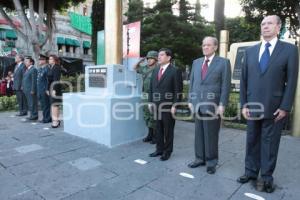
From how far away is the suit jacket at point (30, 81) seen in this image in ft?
22.7

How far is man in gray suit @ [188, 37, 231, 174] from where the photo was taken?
337 cm

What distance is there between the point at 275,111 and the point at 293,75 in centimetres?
43

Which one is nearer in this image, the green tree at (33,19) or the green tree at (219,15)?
the green tree at (219,15)

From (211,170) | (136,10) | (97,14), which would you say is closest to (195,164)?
(211,170)

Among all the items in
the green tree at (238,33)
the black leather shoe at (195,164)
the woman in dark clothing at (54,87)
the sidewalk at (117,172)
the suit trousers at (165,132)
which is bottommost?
the sidewalk at (117,172)

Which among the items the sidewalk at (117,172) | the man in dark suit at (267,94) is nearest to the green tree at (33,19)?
the sidewalk at (117,172)

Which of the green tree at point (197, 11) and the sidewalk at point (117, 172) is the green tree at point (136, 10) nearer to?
the green tree at point (197, 11)

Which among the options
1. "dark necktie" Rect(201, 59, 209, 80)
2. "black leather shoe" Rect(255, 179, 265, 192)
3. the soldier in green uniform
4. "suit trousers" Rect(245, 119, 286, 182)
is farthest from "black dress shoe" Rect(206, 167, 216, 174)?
the soldier in green uniform

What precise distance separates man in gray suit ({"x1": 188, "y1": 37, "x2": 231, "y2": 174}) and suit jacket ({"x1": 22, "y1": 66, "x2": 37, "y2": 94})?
16.2ft

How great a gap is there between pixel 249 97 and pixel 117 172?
1.97m

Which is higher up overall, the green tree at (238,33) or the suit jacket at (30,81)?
the green tree at (238,33)

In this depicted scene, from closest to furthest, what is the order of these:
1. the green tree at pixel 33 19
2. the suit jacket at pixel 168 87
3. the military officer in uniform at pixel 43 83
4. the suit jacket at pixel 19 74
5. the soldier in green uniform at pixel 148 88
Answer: the suit jacket at pixel 168 87 < the soldier in green uniform at pixel 148 88 < the military officer in uniform at pixel 43 83 < the suit jacket at pixel 19 74 < the green tree at pixel 33 19

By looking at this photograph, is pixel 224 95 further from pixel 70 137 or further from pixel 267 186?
pixel 70 137

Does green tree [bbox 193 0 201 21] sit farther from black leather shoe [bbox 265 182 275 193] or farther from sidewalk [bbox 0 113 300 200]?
black leather shoe [bbox 265 182 275 193]
